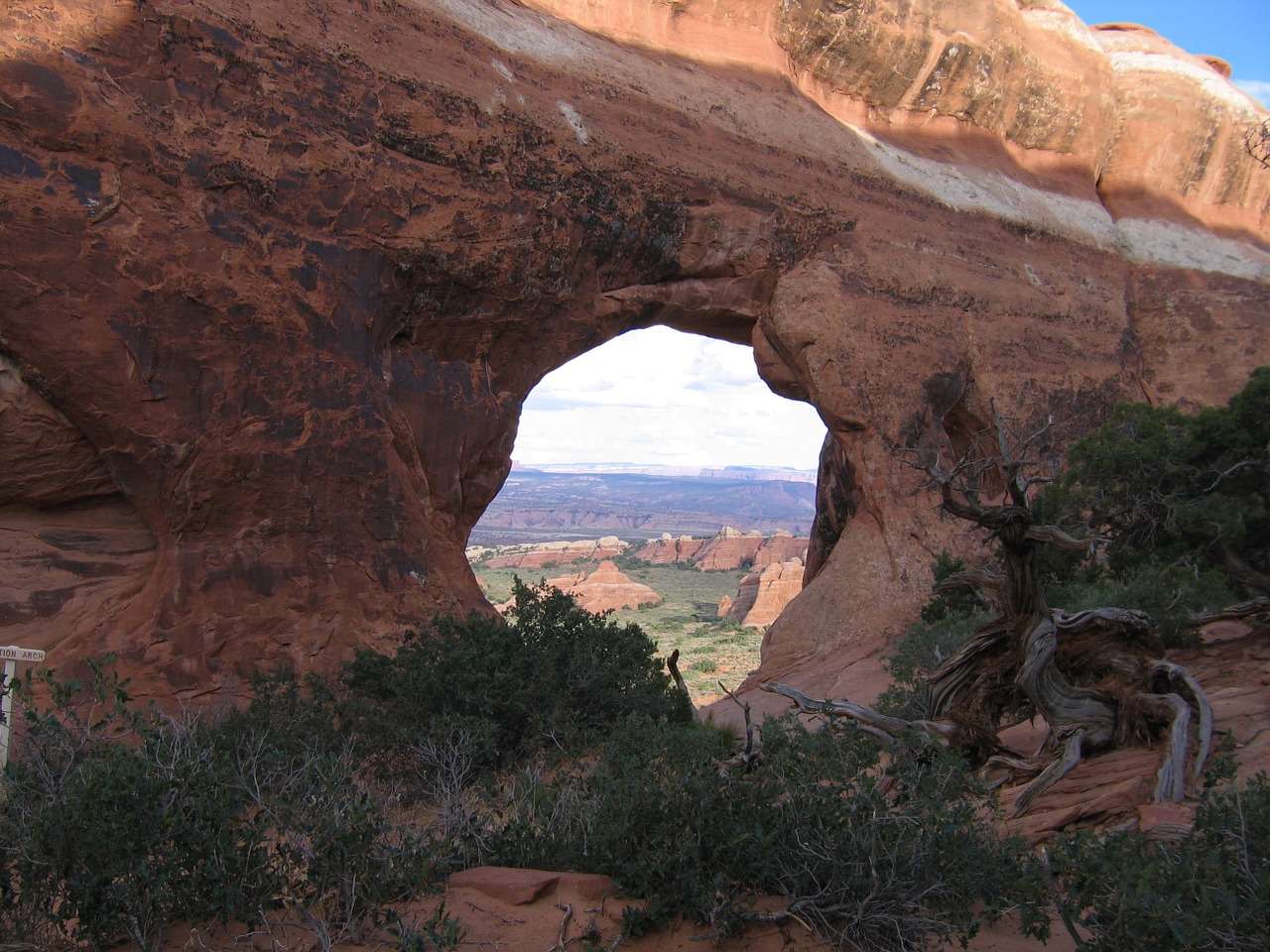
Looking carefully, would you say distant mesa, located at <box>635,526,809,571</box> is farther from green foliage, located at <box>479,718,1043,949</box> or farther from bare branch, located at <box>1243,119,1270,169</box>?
green foliage, located at <box>479,718,1043,949</box>

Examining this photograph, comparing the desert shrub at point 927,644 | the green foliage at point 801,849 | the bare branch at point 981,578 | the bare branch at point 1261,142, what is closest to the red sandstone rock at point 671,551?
the bare branch at point 1261,142

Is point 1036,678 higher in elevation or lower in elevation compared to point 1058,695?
higher

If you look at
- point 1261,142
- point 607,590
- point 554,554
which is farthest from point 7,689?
point 554,554

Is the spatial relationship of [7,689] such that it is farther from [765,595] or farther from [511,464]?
[765,595]

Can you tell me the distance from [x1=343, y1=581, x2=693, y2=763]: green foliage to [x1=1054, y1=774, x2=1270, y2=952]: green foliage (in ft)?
14.2

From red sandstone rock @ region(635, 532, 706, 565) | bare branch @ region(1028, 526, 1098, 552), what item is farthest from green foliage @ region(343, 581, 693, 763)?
red sandstone rock @ region(635, 532, 706, 565)

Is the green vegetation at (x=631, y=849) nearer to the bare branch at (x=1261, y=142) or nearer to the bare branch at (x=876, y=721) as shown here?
the bare branch at (x=876, y=721)

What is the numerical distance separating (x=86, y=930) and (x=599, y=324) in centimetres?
1092

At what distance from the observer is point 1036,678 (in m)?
6.43

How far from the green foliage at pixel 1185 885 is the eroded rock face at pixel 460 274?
7.88m

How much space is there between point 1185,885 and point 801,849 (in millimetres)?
1418

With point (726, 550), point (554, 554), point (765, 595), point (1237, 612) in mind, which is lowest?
point (554, 554)

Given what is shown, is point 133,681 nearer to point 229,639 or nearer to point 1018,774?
point 229,639

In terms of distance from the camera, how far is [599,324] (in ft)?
44.8
